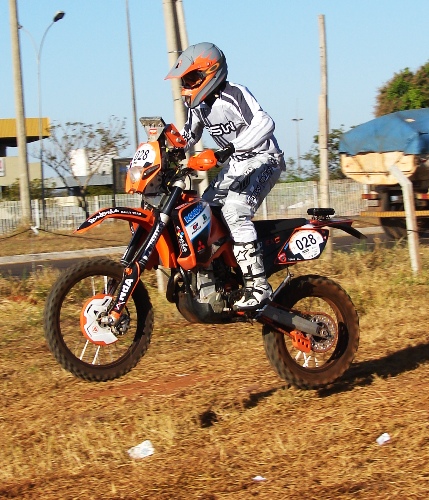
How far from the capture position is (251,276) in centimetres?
580

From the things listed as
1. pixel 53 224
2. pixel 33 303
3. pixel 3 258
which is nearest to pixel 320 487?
pixel 33 303

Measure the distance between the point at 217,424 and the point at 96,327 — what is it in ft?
3.14

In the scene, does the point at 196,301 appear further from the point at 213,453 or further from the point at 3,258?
the point at 3,258

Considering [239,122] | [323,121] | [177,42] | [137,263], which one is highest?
[177,42]

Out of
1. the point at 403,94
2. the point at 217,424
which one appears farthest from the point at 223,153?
the point at 403,94

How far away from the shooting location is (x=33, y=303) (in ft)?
32.9

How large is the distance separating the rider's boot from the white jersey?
0.66 meters

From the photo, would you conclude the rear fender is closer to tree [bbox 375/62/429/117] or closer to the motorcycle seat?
the motorcycle seat

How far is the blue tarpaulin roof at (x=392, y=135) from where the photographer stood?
663 inches

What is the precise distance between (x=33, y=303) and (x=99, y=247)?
12.7 metres

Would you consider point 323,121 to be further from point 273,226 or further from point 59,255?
point 59,255

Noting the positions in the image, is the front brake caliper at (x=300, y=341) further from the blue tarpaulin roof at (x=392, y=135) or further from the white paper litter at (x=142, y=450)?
the blue tarpaulin roof at (x=392, y=135)

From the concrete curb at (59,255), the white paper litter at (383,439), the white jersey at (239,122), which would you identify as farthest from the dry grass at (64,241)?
the white paper litter at (383,439)

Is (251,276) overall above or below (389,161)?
below
